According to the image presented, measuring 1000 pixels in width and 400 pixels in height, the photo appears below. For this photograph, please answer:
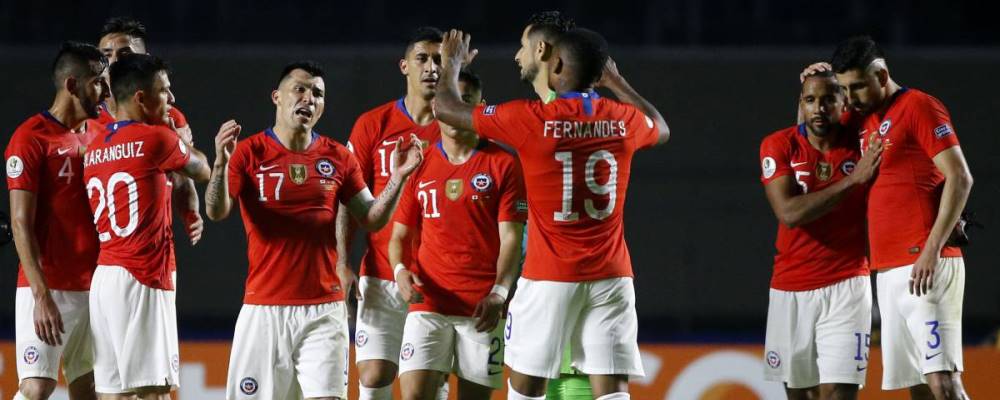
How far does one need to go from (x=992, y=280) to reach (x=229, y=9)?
27.6ft

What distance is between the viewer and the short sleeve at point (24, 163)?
5.40 metres

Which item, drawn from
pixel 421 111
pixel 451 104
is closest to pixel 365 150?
pixel 421 111

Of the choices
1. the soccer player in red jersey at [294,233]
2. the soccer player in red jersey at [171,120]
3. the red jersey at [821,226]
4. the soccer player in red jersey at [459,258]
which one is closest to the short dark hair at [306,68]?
the soccer player in red jersey at [294,233]

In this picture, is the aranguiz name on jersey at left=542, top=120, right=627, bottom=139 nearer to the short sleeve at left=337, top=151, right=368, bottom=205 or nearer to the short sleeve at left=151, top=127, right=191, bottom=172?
the short sleeve at left=337, top=151, right=368, bottom=205

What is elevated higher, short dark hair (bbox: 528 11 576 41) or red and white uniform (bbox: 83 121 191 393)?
short dark hair (bbox: 528 11 576 41)

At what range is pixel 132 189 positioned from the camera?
5.28 meters

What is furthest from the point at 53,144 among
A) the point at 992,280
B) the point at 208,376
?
the point at 992,280

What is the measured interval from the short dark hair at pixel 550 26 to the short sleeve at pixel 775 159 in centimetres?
117

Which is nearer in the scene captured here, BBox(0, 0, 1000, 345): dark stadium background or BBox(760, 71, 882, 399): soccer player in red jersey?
BBox(760, 71, 882, 399): soccer player in red jersey

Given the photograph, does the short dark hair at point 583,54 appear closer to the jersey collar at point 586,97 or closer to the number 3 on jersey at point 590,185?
the jersey collar at point 586,97

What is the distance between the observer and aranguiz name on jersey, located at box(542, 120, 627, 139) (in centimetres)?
495

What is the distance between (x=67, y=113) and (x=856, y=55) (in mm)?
3667

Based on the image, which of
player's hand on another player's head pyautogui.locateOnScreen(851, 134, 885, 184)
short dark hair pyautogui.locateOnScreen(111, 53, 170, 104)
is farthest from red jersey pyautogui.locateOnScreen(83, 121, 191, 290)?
player's hand on another player's head pyautogui.locateOnScreen(851, 134, 885, 184)

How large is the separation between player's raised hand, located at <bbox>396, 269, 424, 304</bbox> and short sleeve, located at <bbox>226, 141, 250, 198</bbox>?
2.76ft
